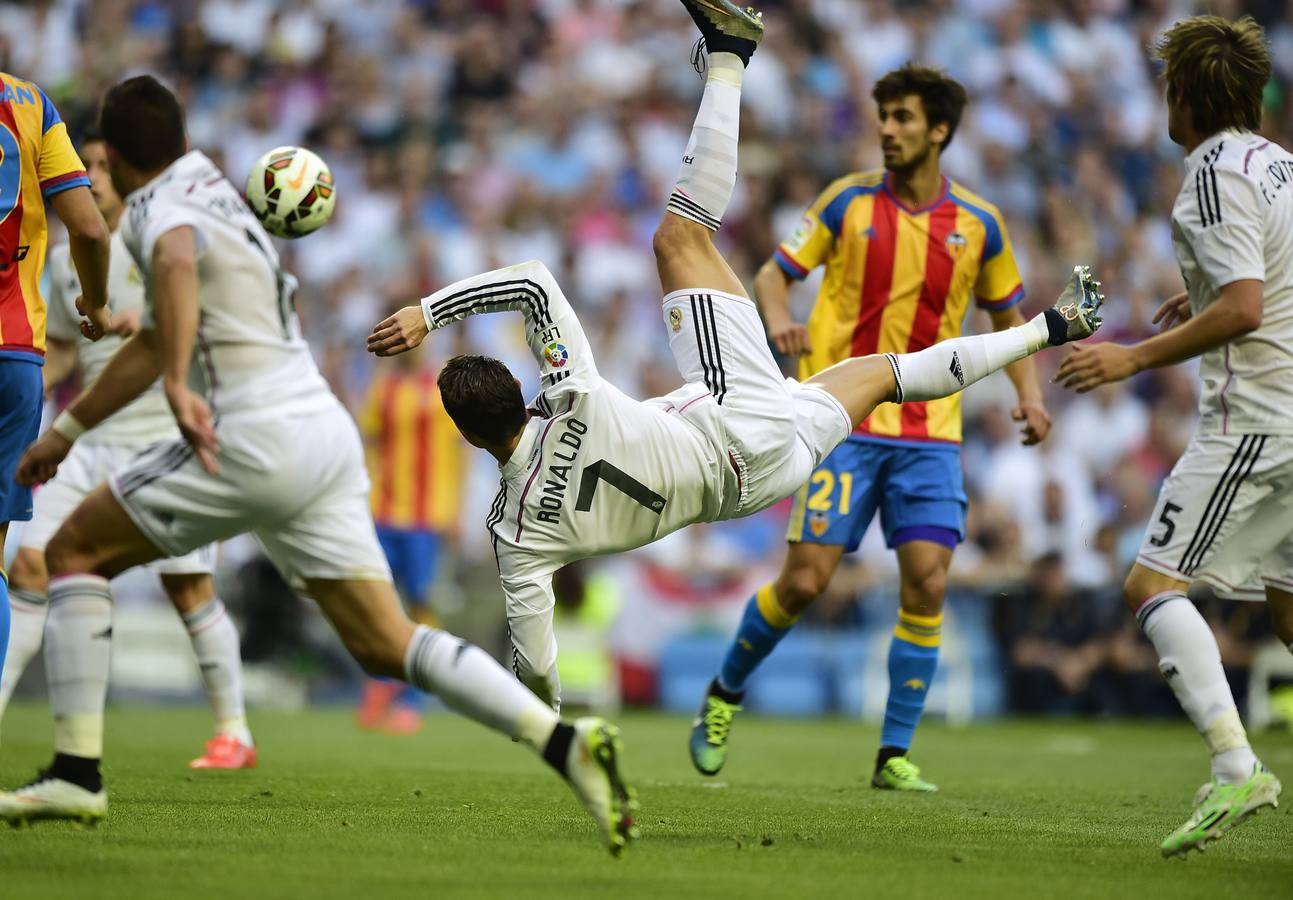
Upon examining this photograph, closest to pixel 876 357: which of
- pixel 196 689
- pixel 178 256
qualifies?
pixel 178 256

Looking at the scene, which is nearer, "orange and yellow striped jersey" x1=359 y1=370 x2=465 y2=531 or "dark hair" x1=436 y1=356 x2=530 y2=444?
"dark hair" x1=436 y1=356 x2=530 y2=444

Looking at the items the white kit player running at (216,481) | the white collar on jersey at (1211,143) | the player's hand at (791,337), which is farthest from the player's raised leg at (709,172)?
the white kit player running at (216,481)

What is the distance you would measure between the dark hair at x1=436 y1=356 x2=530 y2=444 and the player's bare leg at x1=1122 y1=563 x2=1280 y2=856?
2322 millimetres

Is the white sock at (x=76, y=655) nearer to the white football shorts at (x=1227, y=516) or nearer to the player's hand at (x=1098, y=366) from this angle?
the player's hand at (x=1098, y=366)

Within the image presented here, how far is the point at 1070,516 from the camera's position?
1515 cm

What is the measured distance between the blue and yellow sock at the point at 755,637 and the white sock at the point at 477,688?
129 inches

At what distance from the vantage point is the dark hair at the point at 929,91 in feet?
27.7

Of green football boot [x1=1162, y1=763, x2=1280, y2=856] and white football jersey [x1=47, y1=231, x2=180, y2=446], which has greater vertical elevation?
white football jersey [x1=47, y1=231, x2=180, y2=446]

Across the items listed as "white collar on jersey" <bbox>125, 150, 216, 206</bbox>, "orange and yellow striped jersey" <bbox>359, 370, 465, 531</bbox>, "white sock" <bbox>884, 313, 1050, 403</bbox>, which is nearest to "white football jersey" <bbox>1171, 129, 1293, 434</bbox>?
"white sock" <bbox>884, 313, 1050, 403</bbox>

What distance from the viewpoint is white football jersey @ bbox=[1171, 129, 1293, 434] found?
5.64m

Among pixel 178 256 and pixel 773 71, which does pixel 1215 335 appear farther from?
pixel 773 71

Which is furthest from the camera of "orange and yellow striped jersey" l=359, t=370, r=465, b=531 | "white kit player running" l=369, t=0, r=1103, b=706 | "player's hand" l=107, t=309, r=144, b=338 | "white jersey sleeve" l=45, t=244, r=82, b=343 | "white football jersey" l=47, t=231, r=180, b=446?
"orange and yellow striped jersey" l=359, t=370, r=465, b=531

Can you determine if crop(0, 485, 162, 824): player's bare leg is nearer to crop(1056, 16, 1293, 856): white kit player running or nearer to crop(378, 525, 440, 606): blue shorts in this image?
crop(1056, 16, 1293, 856): white kit player running

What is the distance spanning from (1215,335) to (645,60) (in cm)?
1489
